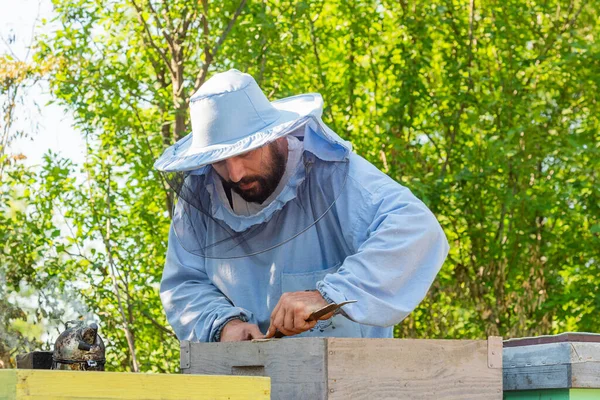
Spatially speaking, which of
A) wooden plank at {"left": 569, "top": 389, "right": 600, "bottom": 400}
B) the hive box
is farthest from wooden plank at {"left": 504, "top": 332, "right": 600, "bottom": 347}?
wooden plank at {"left": 569, "top": 389, "right": 600, "bottom": 400}

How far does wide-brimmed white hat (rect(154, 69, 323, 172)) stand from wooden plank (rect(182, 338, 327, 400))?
0.43 m

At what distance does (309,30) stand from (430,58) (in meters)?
0.82

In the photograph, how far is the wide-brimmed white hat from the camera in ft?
7.04

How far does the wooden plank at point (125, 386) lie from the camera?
1396 mm

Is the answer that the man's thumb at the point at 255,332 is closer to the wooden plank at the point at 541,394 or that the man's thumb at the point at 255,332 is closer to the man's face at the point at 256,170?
the man's face at the point at 256,170

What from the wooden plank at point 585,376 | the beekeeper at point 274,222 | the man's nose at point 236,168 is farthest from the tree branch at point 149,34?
the wooden plank at point 585,376

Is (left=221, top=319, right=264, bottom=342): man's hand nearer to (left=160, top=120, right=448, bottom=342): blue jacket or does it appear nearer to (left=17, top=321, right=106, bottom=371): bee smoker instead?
(left=160, top=120, right=448, bottom=342): blue jacket

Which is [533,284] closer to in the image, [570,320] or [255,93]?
[570,320]

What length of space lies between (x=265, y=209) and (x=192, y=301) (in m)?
0.31

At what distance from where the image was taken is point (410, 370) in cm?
183

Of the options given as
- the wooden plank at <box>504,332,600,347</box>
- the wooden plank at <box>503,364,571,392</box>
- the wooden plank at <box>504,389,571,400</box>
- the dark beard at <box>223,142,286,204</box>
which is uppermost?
the dark beard at <box>223,142,286,204</box>

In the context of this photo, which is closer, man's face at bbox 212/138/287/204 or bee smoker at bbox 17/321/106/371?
bee smoker at bbox 17/321/106/371

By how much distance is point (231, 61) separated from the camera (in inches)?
215

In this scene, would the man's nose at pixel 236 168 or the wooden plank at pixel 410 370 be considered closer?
the wooden plank at pixel 410 370
